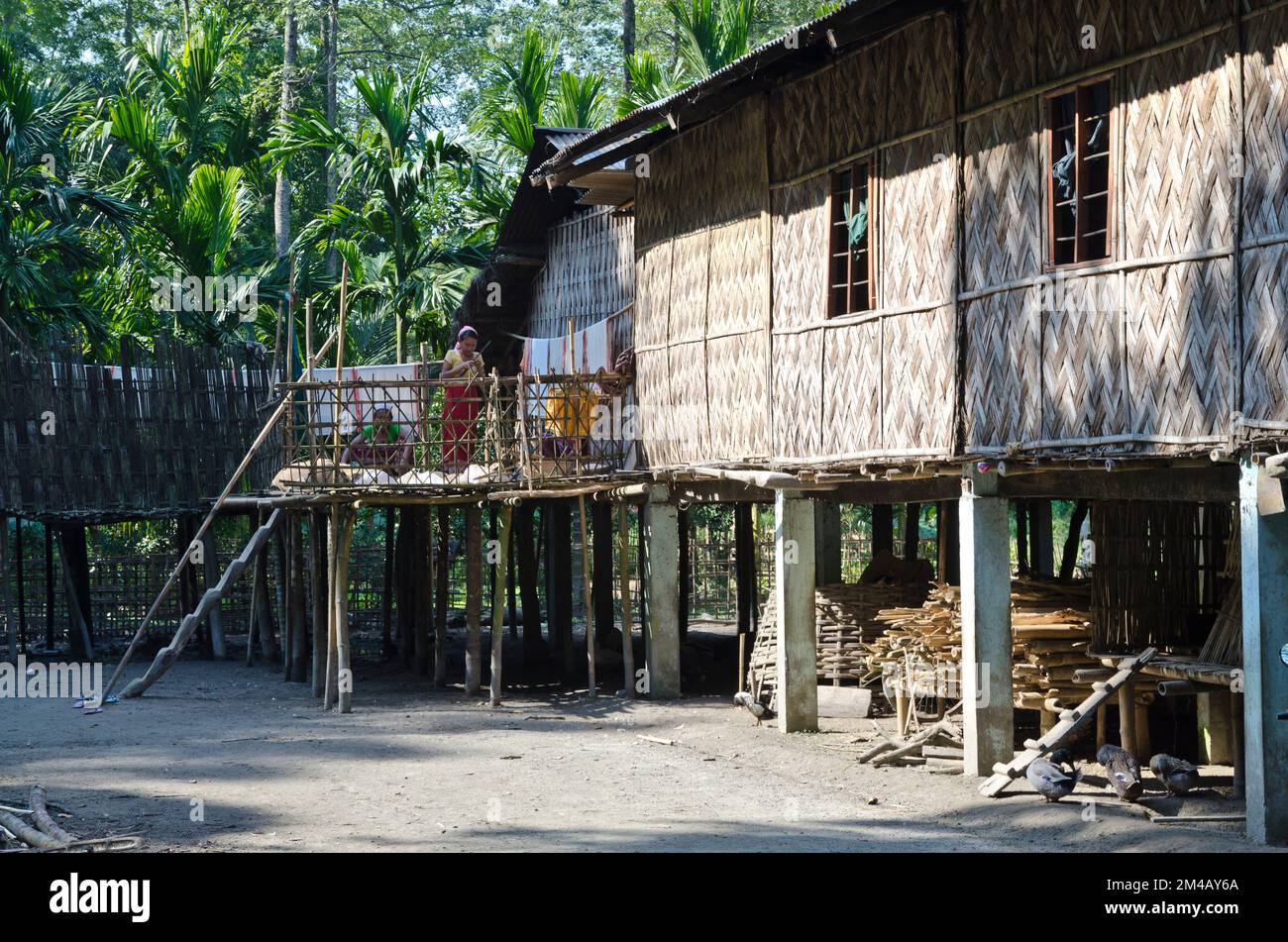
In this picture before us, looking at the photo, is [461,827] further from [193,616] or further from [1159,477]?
[193,616]

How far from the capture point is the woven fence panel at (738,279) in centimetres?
1533

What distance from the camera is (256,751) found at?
47.3ft

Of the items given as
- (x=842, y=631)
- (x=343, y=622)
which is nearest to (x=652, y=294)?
(x=842, y=631)

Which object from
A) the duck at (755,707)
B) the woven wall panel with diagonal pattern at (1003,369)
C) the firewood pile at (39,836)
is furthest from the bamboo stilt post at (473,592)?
the firewood pile at (39,836)

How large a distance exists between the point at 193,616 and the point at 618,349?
607 cm

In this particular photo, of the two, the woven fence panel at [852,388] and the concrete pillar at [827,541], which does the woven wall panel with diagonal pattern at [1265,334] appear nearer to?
the woven fence panel at [852,388]

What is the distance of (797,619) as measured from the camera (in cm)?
1520

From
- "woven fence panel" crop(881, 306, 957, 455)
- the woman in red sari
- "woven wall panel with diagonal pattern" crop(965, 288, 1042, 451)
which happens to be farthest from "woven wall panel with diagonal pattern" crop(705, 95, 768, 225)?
"woven wall panel with diagonal pattern" crop(965, 288, 1042, 451)

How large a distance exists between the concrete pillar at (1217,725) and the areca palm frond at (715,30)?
15.1 meters

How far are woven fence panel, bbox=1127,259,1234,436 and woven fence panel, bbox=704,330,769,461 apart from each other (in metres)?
5.16

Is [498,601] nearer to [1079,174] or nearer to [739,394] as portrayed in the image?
[739,394]

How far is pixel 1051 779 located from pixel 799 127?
6.66 m

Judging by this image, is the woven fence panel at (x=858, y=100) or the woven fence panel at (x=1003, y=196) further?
the woven fence panel at (x=858, y=100)
